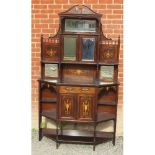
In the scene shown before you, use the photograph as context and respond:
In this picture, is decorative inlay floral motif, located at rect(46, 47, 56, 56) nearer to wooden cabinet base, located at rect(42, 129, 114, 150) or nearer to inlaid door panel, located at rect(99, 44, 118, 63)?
inlaid door panel, located at rect(99, 44, 118, 63)

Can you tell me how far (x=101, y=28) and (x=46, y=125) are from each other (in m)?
1.49

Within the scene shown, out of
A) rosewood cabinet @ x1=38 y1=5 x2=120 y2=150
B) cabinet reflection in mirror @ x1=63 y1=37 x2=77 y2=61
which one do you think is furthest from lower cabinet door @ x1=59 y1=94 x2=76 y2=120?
cabinet reflection in mirror @ x1=63 y1=37 x2=77 y2=61

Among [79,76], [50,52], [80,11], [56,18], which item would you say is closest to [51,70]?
[50,52]

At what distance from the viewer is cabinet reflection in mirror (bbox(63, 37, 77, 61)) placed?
4.18 meters

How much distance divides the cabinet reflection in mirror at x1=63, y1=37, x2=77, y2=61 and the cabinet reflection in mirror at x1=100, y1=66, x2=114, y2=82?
39cm

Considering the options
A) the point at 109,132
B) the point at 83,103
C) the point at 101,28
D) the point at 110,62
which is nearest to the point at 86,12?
the point at 101,28

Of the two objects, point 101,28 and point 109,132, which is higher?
point 101,28

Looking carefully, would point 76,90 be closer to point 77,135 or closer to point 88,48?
point 88,48

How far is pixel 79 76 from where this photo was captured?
4344mm

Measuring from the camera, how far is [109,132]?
4.49 meters

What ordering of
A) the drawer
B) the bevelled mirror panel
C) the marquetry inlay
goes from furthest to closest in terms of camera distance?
1. the marquetry inlay
2. the bevelled mirror panel
3. the drawer

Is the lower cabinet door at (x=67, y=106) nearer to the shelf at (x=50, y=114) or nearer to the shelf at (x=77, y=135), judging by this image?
the shelf at (x=50, y=114)

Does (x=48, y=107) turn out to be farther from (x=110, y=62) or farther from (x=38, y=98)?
(x=110, y=62)

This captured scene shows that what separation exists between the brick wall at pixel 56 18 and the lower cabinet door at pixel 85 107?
0.58 m
